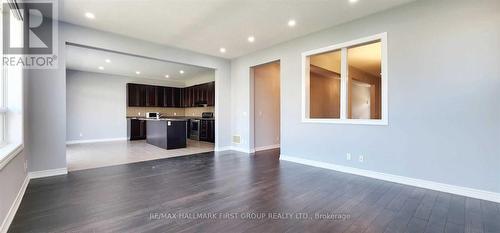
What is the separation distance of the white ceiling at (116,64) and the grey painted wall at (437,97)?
5282 mm

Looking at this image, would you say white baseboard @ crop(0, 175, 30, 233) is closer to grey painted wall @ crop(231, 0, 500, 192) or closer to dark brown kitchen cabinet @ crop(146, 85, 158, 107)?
grey painted wall @ crop(231, 0, 500, 192)

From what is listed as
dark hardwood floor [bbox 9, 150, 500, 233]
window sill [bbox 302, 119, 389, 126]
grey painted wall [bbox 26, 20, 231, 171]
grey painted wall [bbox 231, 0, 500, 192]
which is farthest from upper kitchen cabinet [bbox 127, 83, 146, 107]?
grey painted wall [bbox 231, 0, 500, 192]

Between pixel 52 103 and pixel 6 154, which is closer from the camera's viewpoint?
pixel 6 154

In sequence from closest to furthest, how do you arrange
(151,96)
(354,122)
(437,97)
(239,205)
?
(239,205) < (437,97) < (354,122) < (151,96)

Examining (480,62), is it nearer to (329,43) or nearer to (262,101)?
(329,43)

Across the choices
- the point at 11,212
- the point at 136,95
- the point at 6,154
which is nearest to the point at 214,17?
the point at 6,154

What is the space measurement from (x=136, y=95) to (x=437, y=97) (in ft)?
30.4

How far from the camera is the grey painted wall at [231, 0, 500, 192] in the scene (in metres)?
2.67

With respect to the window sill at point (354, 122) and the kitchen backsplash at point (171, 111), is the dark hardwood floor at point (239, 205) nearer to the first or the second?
the window sill at point (354, 122)

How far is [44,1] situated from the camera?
10.3 feet

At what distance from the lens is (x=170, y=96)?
9852 millimetres

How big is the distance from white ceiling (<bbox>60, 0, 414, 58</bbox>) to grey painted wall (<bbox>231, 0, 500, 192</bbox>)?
0.52 m

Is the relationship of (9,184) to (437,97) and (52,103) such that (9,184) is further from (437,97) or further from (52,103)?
(437,97)

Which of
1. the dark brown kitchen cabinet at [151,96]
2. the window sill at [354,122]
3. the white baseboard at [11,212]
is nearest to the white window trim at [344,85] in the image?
the window sill at [354,122]
